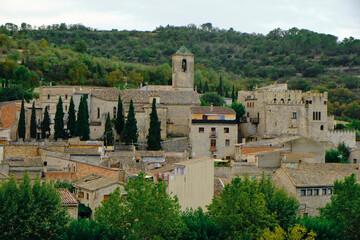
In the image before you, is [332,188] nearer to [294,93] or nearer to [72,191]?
[72,191]

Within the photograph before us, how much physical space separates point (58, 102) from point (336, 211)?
91.9 ft

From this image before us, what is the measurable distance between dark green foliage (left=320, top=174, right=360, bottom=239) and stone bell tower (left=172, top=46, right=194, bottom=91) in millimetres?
31216

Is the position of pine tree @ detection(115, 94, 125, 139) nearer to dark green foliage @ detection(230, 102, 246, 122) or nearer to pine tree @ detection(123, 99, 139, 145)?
pine tree @ detection(123, 99, 139, 145)

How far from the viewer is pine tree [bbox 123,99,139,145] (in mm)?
51656

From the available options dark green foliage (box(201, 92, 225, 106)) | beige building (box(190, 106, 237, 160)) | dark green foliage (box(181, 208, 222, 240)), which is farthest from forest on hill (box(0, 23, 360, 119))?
dark green foliage (box(181, 208, 222, 240))

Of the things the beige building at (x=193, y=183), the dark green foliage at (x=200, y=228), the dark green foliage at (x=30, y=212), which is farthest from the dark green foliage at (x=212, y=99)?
the dark green foliage at (x=30, y=212)

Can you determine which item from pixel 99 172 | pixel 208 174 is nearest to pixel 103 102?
pixel 99 172

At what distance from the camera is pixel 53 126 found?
55.2 metres

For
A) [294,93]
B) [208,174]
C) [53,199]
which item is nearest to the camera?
[53,199]

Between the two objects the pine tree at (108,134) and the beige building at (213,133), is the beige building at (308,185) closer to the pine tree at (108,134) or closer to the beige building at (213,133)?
the beige building at (213,133)

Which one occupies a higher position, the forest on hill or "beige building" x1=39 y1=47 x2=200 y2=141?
the forest on hill

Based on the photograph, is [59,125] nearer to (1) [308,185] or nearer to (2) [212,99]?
(2) [212,99]

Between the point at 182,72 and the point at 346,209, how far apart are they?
1325 inches

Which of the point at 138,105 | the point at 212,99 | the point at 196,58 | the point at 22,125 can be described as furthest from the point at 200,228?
the point at 196,58
